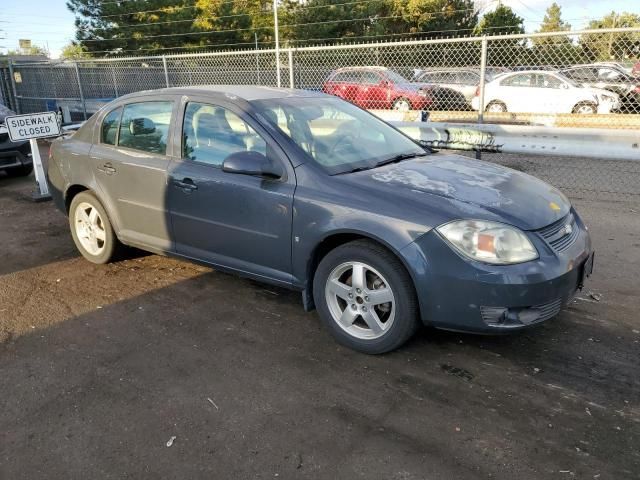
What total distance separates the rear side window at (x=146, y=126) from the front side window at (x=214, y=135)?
23cm

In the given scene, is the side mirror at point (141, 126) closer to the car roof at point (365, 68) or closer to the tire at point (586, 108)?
the car roof at point (365, 68)

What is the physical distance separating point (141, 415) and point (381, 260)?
1.58 metres

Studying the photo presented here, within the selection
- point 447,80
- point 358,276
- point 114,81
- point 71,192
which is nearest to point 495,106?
point 447,80

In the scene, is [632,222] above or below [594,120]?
below

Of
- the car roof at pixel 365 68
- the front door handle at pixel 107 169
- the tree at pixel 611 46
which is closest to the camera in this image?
the front door handle at pixel 107 169

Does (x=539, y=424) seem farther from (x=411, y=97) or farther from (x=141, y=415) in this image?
(x=411, y=97)

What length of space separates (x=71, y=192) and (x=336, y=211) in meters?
3.08

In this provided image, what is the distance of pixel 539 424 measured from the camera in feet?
9.20

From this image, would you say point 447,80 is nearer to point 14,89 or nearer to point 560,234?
point 560,234

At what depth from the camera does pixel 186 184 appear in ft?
13.6

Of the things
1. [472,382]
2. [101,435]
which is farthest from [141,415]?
[472,382]

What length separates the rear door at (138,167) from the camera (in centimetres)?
439

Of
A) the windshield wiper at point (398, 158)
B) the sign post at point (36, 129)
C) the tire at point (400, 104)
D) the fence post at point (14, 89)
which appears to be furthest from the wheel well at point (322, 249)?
the fence post at point (14, 89)

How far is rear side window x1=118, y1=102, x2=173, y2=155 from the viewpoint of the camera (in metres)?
4.41
